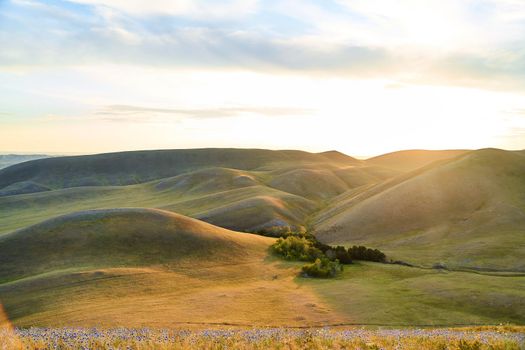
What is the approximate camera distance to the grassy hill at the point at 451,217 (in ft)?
154

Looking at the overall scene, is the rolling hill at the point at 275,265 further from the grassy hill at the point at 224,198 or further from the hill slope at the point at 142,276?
the grassy hill at the point at 224,198

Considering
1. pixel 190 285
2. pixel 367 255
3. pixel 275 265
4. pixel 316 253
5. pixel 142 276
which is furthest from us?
pixel 367 255

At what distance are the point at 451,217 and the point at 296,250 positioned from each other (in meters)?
29.1

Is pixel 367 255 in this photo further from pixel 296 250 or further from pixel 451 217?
pixel 451 217

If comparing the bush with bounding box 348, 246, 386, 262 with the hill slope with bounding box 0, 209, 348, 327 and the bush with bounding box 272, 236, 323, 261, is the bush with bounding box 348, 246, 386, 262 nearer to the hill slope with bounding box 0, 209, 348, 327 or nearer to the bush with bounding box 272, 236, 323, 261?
the bush with bounding box 272, 236, 323, 261

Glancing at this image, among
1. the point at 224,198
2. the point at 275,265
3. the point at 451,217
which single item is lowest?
the point at 275,265

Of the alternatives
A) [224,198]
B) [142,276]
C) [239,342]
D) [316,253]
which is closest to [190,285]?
[142,276]

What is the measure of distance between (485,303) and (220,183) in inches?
4361

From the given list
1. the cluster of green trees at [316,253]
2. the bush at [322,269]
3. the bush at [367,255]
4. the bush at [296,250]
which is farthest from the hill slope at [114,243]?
the bush at [367,255]

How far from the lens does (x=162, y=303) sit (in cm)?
2647

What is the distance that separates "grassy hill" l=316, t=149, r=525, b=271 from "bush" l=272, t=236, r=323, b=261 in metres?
10.6

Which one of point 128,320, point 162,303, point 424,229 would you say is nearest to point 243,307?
point 162,303

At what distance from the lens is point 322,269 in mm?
37750

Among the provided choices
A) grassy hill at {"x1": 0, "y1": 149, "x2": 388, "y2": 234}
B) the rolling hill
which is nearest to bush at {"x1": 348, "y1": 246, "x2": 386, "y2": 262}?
the rolling hill
